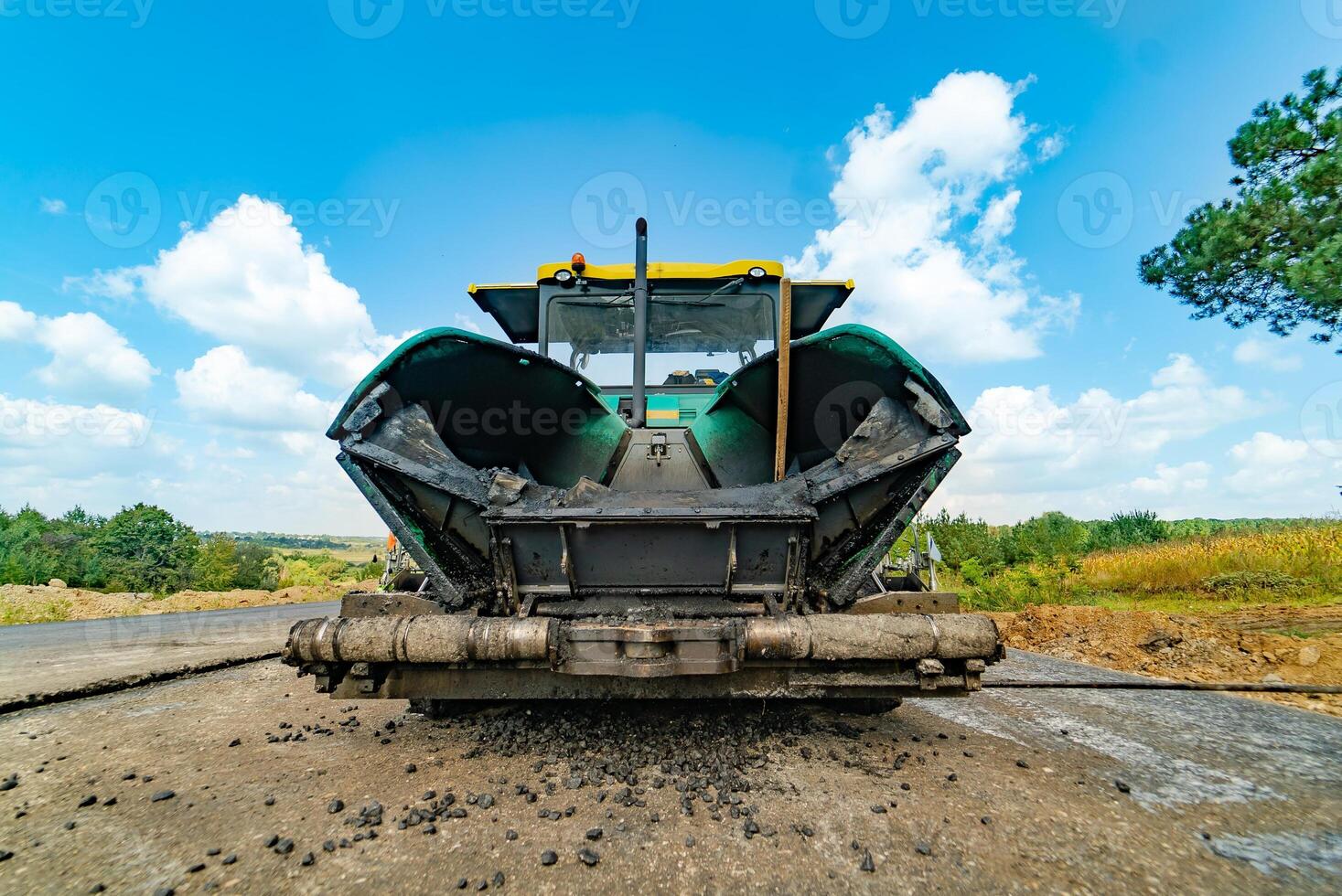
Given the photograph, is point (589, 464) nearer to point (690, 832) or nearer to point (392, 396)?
point (392, 396)

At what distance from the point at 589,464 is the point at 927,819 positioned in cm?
262

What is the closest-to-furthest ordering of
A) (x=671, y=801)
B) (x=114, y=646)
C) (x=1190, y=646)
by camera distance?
(x=671, y=801), (x=1190, y=646), (x=114, y=646)

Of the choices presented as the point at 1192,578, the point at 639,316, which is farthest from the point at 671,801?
the point at 1192,578

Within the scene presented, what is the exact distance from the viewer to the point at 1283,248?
7062 mm

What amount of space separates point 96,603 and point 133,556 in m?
6.63

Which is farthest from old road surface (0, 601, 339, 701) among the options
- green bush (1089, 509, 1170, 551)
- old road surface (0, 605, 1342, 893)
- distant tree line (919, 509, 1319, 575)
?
green bush (1089, 509, 1170, 551)

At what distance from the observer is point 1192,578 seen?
A: 10.8 metres

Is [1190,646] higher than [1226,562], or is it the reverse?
[1226,562]

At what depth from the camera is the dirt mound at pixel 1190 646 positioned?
5445mm

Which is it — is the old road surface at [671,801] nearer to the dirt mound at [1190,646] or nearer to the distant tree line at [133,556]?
the dirt mound at [1190,646]

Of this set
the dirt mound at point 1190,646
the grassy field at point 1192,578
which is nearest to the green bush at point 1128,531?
the grassy field at point 1192,578

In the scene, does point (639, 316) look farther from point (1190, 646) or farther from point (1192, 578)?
point (1192, 578)

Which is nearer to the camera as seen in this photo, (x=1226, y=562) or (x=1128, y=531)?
Answer: (x=1226, y=562)

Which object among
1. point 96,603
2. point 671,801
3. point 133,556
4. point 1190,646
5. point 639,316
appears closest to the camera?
point 671,801
